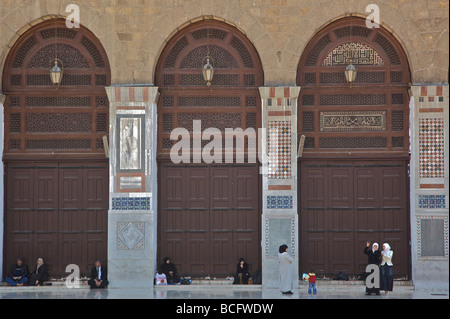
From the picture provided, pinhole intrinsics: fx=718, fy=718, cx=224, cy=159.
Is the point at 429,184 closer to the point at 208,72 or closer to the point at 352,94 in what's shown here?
the point at 352,94

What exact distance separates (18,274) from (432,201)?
865 centimetres

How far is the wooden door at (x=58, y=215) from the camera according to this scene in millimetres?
15258

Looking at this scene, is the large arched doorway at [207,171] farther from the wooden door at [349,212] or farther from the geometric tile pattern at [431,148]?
the geometric tile pattern at [431,148]

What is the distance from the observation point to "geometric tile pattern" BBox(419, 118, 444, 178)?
1467cm

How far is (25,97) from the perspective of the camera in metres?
15.3

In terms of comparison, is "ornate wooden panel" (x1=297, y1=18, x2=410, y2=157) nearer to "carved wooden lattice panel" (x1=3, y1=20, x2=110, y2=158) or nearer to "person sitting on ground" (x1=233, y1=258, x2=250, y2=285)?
"person sitting on ground" (x1=233, y1=258, x2=250, y2=285)

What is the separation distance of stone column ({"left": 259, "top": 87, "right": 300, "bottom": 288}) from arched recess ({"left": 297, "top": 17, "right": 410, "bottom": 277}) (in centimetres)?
42

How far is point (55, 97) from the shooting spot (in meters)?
15.3

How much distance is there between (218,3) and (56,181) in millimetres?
5087

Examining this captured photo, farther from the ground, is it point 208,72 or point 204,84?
point 208,72

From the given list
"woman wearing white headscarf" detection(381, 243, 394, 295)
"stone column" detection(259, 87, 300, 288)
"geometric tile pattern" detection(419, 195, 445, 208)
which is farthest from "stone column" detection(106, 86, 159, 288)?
"geometric tile pattern" detection(419, 195, 445, 208)

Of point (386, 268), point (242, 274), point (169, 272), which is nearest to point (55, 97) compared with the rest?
point (169, 272)

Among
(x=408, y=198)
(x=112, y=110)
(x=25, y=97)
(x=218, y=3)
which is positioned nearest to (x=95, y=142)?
(x=112, y=110)

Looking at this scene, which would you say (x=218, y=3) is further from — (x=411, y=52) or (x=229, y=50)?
(x=411, y=52)
